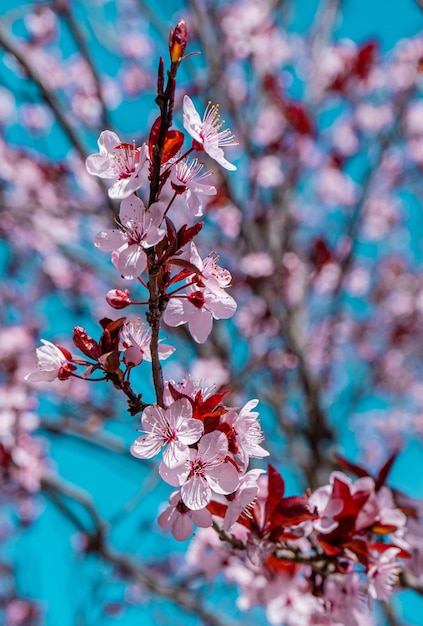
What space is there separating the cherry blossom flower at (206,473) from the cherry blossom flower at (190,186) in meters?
0.37

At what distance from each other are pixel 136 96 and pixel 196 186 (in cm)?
541

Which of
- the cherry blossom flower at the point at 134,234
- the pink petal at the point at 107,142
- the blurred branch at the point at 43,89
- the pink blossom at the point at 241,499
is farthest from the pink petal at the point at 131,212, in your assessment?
the blurred branch at the point at 43,89

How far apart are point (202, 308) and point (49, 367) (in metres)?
0.27

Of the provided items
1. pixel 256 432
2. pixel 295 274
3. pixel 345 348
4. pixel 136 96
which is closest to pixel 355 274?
pixel 345 348

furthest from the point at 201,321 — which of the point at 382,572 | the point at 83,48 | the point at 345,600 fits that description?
the point at 83,48

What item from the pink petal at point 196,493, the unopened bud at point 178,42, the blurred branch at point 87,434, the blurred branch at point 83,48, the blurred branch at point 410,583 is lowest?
the blurred branch at point 87,434

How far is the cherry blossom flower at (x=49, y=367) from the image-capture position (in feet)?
3.25

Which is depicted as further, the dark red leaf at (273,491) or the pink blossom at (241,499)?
the dark red leaf at (273,491)

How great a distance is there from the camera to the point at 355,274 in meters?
5.72

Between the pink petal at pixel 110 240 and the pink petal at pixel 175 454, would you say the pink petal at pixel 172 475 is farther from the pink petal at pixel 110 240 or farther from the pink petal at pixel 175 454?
the pink petal at pixel 110 240

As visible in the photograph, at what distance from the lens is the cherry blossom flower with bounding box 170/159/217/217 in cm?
95

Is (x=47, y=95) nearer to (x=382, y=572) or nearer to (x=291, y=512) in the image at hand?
(x=291, y=512)

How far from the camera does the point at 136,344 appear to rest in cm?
104

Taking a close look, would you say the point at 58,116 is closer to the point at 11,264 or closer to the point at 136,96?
the point at 11,264
